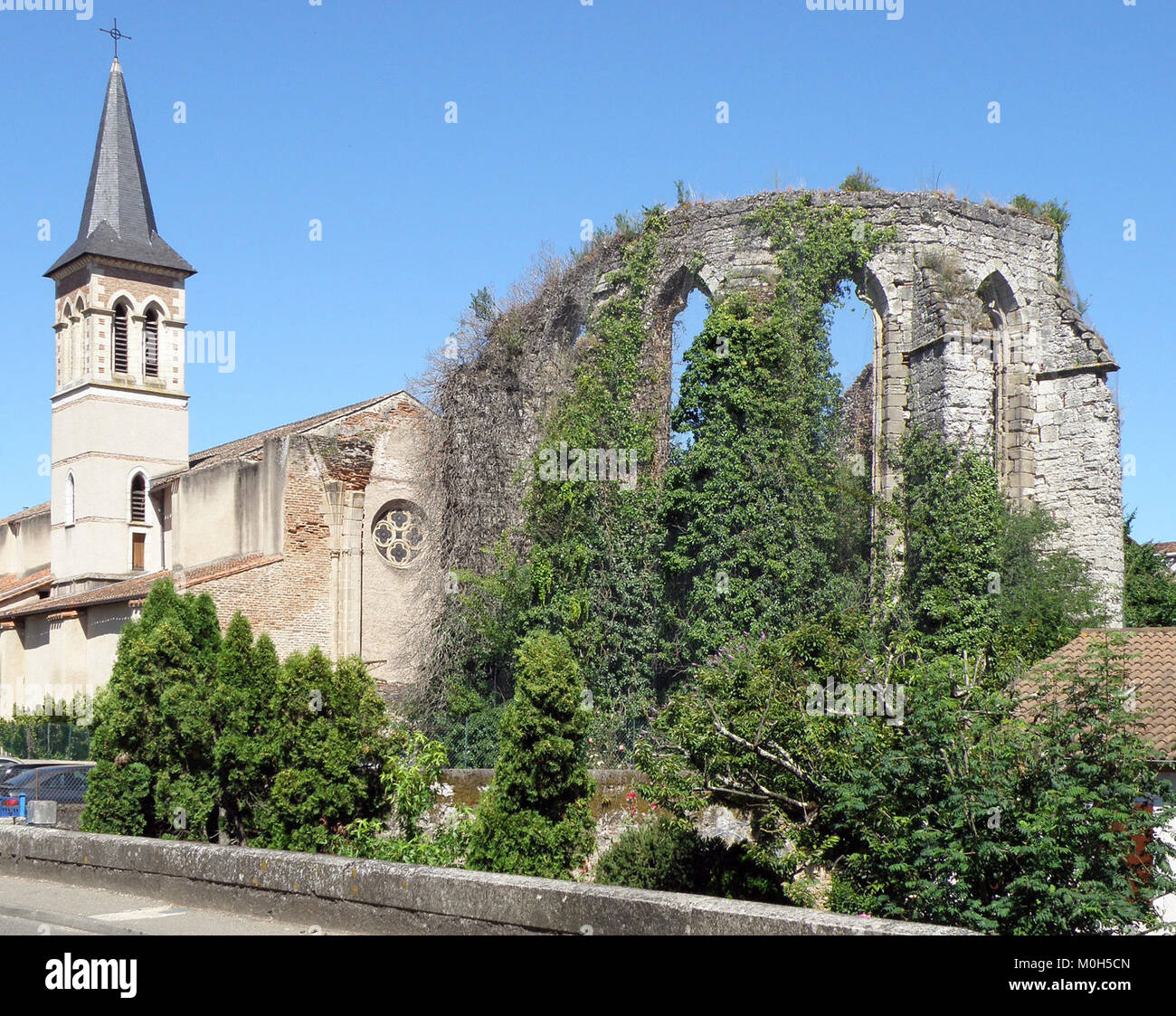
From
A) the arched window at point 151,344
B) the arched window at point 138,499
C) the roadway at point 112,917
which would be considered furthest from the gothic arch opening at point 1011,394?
the arched window at point 138,499

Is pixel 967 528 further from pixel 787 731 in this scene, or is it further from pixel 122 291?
pixel 122 291

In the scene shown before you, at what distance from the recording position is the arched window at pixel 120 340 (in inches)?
1289

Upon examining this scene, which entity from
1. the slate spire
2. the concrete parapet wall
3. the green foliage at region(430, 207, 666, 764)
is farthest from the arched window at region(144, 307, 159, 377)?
the concrete parapet wall

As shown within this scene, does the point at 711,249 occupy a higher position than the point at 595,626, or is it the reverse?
the point at 711,249

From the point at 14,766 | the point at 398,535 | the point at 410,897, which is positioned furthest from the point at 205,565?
the point at 410,897

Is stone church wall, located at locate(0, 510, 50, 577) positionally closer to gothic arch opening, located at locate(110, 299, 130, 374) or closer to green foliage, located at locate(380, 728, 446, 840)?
gothic arch opening, located at locate(110, 299, 130, 374)

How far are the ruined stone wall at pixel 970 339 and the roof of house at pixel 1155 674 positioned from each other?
18.3 feet

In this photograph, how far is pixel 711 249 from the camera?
22.9 m

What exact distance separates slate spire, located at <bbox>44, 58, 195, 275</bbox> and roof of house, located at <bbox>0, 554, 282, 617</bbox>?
806 centimetres

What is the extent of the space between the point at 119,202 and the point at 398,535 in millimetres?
11412

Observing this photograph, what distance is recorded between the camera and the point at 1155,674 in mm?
15461
